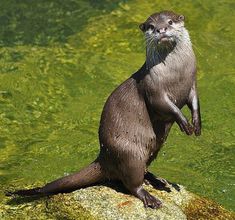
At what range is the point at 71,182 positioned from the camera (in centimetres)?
467

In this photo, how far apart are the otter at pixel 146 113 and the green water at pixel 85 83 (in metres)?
0.84

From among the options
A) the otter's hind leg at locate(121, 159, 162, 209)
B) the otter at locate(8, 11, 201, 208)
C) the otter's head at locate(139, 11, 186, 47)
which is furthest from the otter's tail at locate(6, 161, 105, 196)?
the otter's head at locate(139, 11, 186, 47)

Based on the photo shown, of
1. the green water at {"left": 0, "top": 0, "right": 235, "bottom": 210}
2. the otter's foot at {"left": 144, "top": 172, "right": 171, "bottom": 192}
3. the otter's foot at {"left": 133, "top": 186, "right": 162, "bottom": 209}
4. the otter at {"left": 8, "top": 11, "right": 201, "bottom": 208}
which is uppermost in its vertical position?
the otter at {"left": 8, "top": 11, "right": 201, "bottom": 208}

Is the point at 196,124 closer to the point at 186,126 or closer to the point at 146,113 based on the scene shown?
the point at 186,126

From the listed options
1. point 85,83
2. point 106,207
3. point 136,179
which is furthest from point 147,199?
point 85,83

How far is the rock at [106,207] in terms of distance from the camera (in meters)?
4.47

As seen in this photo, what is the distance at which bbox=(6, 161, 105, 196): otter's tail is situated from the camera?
4.66m

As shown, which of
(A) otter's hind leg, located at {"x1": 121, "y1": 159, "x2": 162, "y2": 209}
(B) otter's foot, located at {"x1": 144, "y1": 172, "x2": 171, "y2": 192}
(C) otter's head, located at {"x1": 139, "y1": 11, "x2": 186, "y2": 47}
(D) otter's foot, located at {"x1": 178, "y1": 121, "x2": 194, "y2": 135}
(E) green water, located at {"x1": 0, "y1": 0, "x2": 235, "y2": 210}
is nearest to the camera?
(C) otter's head, located at {"x1": 139, "y1": 11, "x2": 186, "y2": 47}

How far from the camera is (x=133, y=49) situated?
960cm

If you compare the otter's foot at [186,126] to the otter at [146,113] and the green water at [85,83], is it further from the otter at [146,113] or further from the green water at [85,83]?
the green water at [85,83]

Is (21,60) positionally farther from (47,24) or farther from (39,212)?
(39,212)

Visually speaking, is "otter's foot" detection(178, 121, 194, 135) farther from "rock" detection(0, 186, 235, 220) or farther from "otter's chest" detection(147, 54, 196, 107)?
"rock" detection(0, 186, 235, 220)

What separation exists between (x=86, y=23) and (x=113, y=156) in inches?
228

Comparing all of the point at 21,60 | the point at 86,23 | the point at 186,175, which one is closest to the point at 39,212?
the point at 186,175
